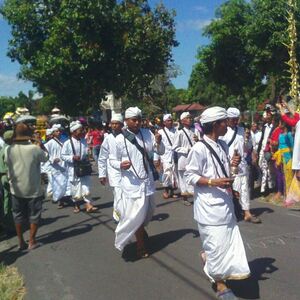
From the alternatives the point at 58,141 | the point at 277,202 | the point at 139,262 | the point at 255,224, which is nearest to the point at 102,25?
the point at 58,141

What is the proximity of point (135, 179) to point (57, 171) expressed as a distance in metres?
5.43

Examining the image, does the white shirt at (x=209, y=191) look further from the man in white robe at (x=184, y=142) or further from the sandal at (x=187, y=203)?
the man in white robe at (x=184, y=142)

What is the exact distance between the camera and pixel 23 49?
22500mm

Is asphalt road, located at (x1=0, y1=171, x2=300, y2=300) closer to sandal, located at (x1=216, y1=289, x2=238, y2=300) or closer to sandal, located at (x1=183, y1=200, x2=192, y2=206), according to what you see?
sandal, located at (x1=216, y1=289, x2=238, y2=300)

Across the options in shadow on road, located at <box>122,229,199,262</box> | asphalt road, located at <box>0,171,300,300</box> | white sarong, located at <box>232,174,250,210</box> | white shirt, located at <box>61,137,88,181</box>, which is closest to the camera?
asphalt road, located at <box>0,171,300,300</box>

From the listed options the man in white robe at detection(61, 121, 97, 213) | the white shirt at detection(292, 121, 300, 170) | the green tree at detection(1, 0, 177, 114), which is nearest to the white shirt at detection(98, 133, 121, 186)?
the man in white robe at detection(61, 121, 97, 213)

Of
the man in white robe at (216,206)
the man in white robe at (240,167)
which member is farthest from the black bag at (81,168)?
the man in white robe at (216,206)

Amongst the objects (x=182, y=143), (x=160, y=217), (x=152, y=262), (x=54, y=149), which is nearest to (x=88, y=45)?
(x=54, y=149)

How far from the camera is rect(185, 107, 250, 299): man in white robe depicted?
489cm

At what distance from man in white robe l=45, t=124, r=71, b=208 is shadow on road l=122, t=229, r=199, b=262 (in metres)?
3.96

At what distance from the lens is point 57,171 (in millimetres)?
11719

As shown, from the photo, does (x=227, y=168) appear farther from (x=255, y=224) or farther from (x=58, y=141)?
(x=58, y=141)

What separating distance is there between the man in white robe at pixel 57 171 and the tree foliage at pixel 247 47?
502 inches

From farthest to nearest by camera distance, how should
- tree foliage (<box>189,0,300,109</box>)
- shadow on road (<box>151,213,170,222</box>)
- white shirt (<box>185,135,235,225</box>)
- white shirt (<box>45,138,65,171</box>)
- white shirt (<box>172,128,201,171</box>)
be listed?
tree foliage (<box>189,0,300,109</box>), white shirt (<box>45,138,65,171</box>), white shirt (<box>172,128,201,171</box>), shadow on road (<box>151,213,170,222</box>), white shirt (<box>185,135,235,225</box>)
